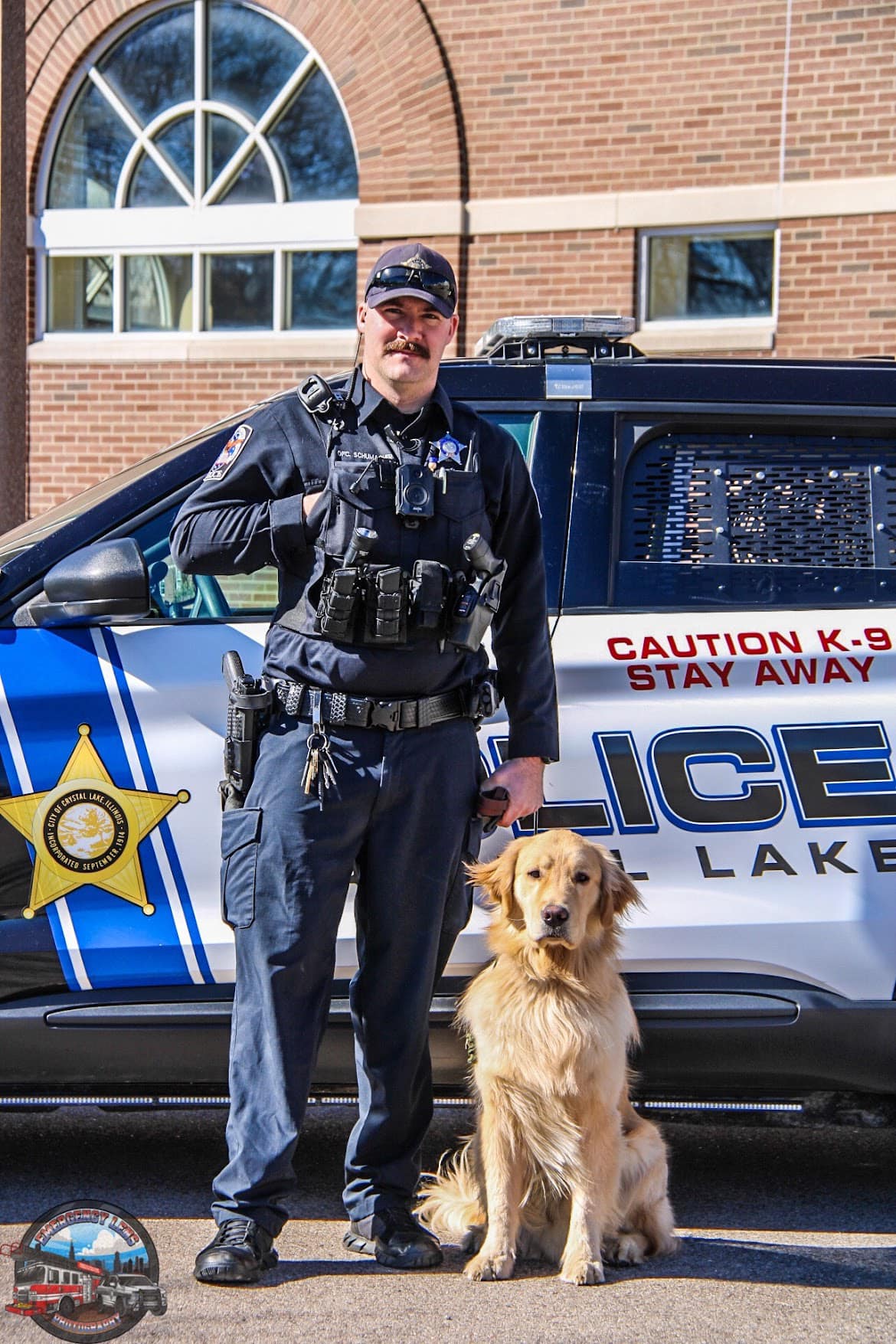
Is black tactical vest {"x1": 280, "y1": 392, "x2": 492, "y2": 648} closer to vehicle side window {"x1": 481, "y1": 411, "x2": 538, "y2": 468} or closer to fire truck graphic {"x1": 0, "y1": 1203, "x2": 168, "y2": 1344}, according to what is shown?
vehicle side window {"x1": 481, "y1": 411, "x2": 538, "y2": 468}

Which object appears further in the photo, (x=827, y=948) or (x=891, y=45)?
(x=891, y=45)

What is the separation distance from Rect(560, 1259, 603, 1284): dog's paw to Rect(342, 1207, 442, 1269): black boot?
28 cm

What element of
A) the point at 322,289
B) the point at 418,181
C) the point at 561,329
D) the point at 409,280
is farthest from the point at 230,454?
the point at 322,289

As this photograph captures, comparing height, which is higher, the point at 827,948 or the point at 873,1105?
the point at 827,948

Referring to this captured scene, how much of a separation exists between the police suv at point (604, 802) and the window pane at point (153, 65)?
7611 millimetres

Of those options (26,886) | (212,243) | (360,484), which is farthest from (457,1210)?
(212,243)

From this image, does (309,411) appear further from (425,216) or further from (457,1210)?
(425,216)

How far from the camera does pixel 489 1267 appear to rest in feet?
10.2

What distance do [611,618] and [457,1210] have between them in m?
1.41

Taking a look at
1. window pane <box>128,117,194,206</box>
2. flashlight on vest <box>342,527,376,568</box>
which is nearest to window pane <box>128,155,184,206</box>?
window pane <box>128,117,194,206</box>

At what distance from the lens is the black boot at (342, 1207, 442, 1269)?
3.15 meters

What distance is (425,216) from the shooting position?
30.9 ft

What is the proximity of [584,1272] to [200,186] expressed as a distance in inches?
341

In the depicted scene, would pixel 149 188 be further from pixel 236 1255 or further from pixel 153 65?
pixel 236 1255
